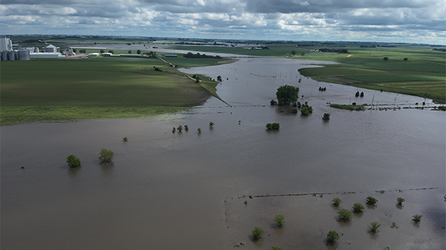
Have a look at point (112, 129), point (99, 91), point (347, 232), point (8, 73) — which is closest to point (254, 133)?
point (112, 129)

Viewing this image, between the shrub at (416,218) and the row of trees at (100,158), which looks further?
the row of trees at (100,158)

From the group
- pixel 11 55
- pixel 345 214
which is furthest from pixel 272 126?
pixel 11 55

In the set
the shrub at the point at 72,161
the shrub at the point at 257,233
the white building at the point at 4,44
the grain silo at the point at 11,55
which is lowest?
the shrub at the point at 257,233

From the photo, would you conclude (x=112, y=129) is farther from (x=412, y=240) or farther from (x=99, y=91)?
(x=412, y=240)

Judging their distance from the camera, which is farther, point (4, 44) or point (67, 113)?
point (4, 44)

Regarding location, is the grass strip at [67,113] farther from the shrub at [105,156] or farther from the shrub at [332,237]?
the shrub at [332,237]

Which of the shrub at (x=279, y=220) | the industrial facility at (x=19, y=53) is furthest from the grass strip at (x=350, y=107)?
the industrial facility at (x=19, y=53)

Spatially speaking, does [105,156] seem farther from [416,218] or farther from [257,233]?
[416,218]
